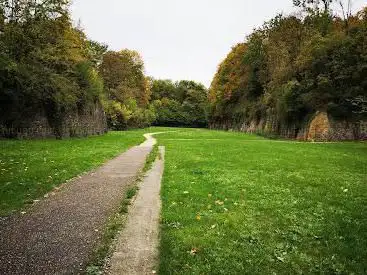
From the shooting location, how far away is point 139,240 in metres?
6.94

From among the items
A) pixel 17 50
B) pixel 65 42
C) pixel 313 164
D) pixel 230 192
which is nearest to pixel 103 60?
pixel 65 42

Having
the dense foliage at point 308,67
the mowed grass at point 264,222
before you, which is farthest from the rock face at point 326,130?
the mowed grass at point 264,222

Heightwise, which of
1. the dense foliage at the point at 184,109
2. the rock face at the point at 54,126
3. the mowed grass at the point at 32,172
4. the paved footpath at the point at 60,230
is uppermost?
the dense foliage at the point at 184,109

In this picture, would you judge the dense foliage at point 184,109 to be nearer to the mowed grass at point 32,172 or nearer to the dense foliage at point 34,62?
the dense foliage at point 34,62

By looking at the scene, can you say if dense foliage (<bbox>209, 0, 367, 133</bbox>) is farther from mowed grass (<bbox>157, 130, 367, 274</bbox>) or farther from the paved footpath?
the paved footpath

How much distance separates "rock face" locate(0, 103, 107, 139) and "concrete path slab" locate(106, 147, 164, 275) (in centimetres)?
2143

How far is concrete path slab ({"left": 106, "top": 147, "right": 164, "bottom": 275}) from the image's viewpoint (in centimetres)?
579

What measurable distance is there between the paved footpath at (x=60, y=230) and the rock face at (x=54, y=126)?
18868 mm

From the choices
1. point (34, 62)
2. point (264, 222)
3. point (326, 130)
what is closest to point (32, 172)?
point (264, 222)

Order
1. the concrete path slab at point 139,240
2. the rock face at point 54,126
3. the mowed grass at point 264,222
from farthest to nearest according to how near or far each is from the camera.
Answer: the rock face at point 54,126, the mowed grass at point 264,222, the concrete path slab at point 139,240

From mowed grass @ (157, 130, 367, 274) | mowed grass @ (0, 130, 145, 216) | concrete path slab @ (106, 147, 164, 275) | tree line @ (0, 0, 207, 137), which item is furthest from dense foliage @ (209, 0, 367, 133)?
tree line @ (0, 0, 207, 137)

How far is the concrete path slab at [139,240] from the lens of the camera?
5.79 metres

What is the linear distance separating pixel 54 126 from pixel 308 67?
2727 cm

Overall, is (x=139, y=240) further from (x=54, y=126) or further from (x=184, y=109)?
(x=184, y=109)
